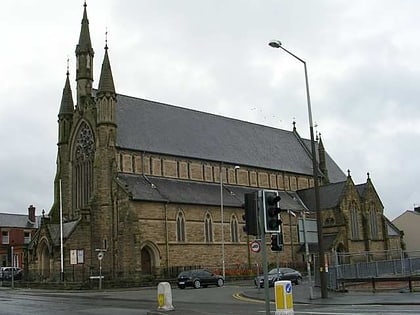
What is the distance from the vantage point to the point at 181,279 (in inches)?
1670

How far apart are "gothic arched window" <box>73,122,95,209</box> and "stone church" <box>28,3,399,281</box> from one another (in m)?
0.10

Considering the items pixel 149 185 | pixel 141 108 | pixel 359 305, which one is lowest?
pixel 359 305

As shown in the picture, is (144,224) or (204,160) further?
(204,160)

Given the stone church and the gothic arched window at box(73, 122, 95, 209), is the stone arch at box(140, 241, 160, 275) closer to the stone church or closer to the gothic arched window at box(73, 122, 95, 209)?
the stone church

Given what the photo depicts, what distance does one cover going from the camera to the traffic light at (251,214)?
540 inches

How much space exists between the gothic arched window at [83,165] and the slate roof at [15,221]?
4024 cm

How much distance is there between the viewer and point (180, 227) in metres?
54.2

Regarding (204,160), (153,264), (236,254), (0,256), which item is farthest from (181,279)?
(0,256)

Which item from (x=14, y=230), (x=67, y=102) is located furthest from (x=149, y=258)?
(x=14, y=230)

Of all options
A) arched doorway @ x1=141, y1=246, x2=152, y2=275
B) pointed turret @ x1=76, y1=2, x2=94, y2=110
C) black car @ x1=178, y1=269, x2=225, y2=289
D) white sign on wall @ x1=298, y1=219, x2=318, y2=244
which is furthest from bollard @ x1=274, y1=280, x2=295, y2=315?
pointed turret @ x1=76, y1=2, x2=94, y2=110

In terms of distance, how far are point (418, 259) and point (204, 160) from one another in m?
26.8

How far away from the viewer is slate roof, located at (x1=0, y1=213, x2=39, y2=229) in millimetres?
93125

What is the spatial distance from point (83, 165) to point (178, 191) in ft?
33.5

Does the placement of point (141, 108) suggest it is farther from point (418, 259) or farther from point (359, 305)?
point (359, 305)
